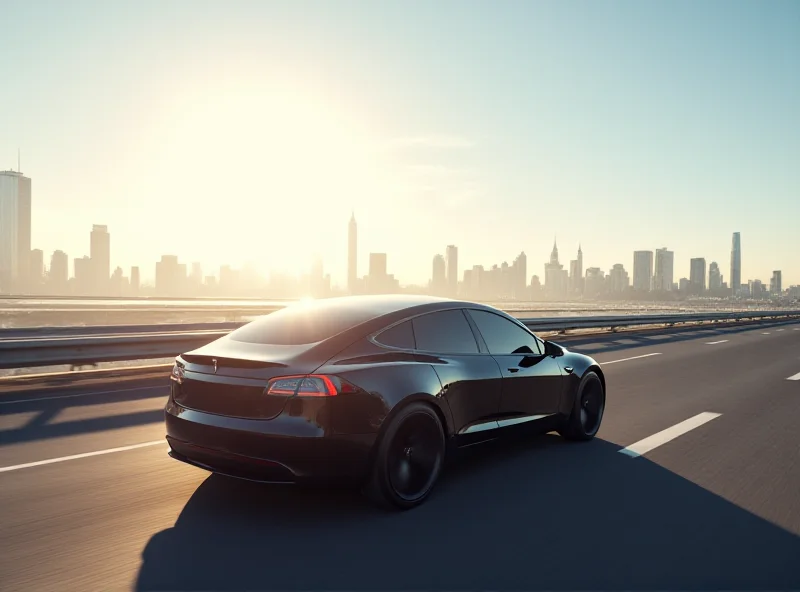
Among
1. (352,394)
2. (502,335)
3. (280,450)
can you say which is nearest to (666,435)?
(502,335)

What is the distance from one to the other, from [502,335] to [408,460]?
1717 mm

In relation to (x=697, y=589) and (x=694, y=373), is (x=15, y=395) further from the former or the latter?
(x=694, y=373)

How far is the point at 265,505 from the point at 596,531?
2.18m

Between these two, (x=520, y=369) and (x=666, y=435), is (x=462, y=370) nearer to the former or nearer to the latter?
(x=520, y=369)

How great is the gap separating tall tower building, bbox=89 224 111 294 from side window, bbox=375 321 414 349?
125179mm

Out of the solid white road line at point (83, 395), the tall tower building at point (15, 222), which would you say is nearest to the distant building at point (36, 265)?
the tall tower building at point (15, 222)

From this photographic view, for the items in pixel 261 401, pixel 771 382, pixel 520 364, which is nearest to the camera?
pixel 261 401

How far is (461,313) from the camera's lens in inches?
215

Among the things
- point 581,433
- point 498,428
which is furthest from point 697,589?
point 581,433

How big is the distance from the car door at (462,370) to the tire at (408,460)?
0.89 feet

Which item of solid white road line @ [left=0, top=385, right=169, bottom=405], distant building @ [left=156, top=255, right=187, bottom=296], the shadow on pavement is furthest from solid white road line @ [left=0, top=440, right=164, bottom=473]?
distant building @ [left=156, top=255, right=187, bottom=296]

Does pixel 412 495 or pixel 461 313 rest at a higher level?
pixel 461 313

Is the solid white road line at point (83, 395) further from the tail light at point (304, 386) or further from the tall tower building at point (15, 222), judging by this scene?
the tall tower building at point (15, 222)

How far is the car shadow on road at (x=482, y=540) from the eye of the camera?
3367 millimetres
